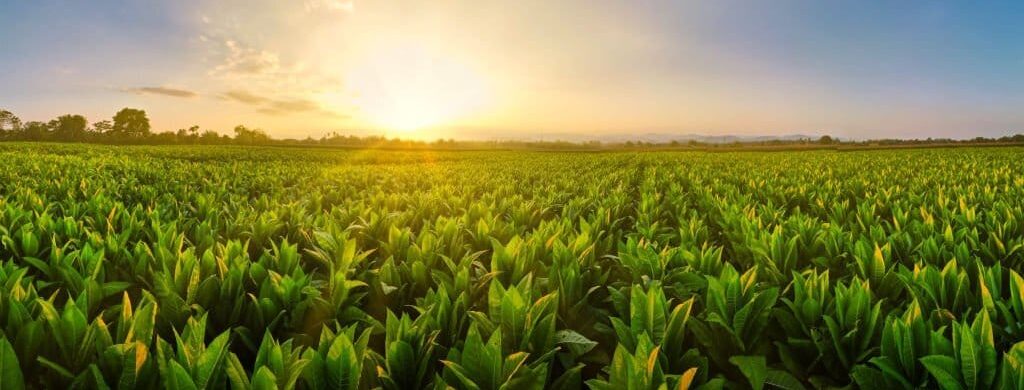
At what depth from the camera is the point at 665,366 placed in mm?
1873

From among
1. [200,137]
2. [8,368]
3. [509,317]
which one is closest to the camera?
[8,368]

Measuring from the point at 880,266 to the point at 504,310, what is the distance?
219 cm

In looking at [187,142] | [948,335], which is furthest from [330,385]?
[187,142]

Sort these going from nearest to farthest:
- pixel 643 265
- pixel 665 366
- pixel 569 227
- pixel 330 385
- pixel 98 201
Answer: pixel 330 385 < pixel 665 366 < pixel 643 265 < pixel 569 227 < pixel 98 201

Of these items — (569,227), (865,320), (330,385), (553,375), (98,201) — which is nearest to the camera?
(330,385)

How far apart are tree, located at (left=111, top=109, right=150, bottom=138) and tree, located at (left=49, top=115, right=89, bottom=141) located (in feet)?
18.8

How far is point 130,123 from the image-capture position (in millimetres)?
114750

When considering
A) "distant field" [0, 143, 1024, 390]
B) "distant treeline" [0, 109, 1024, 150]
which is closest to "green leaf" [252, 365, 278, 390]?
"distant field" [0, 143, 1024, 390]

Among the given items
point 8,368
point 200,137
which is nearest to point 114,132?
point 200,137

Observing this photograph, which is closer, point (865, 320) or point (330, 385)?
point (330, 385)

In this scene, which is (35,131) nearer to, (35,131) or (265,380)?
(35,131)

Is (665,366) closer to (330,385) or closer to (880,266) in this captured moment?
(330,385)

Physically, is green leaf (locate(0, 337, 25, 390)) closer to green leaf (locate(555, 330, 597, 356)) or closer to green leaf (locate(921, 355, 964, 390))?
green leaf (locate(555, 330, 597, 356))

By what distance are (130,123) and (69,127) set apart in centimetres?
1074
